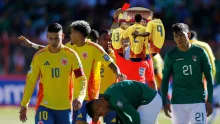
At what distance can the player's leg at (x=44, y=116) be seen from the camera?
11.1 meters

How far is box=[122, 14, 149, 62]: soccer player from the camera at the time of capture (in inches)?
580

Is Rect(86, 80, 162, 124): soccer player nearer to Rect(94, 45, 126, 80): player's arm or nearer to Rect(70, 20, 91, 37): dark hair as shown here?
Rect(94, 45, 126, 80): player's arm

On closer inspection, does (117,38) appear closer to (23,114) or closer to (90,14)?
(23,114)

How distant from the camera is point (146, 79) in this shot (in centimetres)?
1488

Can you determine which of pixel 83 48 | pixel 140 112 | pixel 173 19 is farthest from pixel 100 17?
pixel 140 112

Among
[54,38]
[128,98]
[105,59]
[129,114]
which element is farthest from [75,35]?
[129,114]

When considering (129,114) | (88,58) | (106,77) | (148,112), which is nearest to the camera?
(129,114)

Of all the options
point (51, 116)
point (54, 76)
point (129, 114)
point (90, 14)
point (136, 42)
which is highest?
point (90, 14)

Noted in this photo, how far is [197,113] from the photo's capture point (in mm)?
11719

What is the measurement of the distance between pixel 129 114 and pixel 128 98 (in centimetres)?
37

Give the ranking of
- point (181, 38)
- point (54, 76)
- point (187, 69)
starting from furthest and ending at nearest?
point (187, 69) → point (181, 38) → point (54, 76)

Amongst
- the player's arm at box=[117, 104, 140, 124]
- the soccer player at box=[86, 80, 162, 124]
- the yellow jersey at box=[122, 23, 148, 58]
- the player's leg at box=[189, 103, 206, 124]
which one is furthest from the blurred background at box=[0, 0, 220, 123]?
the player's arm at box=[117, 104, 140, 124]

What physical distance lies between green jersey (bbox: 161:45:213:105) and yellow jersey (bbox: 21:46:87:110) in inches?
66.4

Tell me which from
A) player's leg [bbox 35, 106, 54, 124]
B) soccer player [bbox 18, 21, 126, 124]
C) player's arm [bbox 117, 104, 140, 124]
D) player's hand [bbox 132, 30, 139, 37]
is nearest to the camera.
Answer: player's arm [bbox 117, 104, 140, 124]
